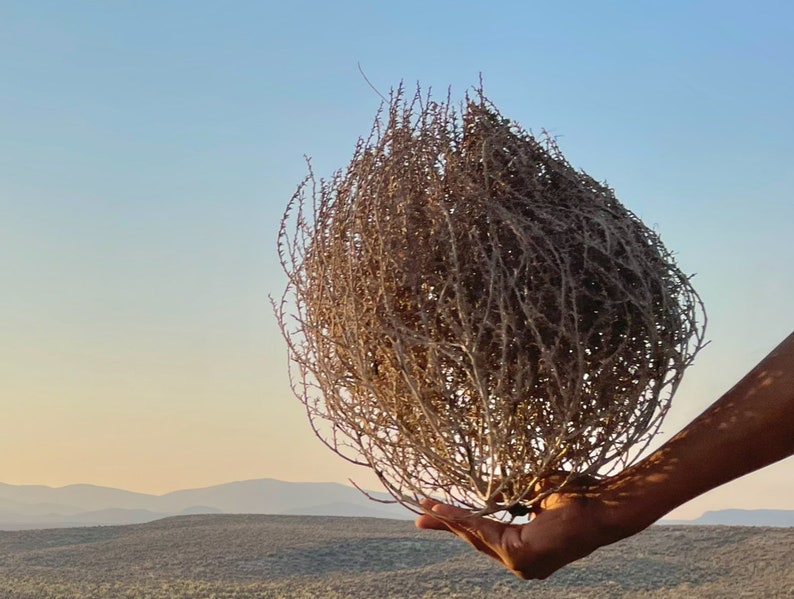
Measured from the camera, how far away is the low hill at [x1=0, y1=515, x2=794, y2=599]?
11.3 meters

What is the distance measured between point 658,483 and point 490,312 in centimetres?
67

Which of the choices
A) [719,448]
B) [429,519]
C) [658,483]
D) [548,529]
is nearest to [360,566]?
[429,519]

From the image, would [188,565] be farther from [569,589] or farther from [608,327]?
[608,327]

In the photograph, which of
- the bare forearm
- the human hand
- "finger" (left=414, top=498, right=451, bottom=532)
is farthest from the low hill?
the bare forearm

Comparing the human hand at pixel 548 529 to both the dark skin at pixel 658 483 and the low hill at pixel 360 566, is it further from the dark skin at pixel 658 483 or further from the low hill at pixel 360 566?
the low hill at pixel 360 566

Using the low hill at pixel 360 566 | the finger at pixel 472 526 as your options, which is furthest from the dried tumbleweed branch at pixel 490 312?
the low hill at pixel 360 566

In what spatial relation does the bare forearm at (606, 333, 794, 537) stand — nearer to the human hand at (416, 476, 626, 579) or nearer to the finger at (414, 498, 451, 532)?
the human hand at (416, 476, 626, 579)

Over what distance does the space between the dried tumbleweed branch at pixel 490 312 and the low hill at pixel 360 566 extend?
9156mm

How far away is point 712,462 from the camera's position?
7.20 ft

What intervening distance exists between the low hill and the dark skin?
8931 millimetres

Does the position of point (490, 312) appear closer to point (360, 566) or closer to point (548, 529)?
point (548, 529)

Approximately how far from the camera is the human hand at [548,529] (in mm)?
2332

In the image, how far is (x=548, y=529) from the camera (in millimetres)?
2352

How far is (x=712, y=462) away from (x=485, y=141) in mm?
1025
